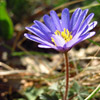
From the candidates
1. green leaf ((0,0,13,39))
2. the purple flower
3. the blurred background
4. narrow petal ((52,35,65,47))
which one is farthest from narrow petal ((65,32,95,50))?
green leaf ((0,0,13,39))

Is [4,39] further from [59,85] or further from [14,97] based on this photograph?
[59,85]

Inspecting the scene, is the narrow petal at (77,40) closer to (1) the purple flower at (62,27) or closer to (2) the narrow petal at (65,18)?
(1) the purple flower at (62,27)

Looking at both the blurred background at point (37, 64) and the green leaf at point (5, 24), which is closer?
the blurred background at point (37, 64)

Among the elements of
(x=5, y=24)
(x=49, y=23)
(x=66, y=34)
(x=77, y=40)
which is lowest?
(x=77, y=40)

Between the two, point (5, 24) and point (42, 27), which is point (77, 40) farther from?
point (5, 24)

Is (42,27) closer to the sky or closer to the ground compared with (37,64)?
closer to the ground

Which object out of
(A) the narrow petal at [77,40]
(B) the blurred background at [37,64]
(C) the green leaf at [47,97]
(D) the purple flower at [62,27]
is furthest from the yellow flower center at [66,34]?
(C) the green leaf at [47,97]

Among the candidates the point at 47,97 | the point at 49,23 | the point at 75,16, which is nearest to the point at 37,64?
the point at 47,97

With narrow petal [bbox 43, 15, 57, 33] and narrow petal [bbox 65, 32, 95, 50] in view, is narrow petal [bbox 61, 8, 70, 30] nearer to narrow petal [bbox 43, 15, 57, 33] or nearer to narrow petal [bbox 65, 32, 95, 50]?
narrow petal [bbox 43, 15, 57, 33]

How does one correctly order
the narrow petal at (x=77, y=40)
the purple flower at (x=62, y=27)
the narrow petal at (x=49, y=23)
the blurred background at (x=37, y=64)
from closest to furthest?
the narrow petal at (x=77, y=40) → the purple flower at (x=62, y=27) → the narrow petal at (x=49, y=23) → the blurred background at (x=37, y=64)
